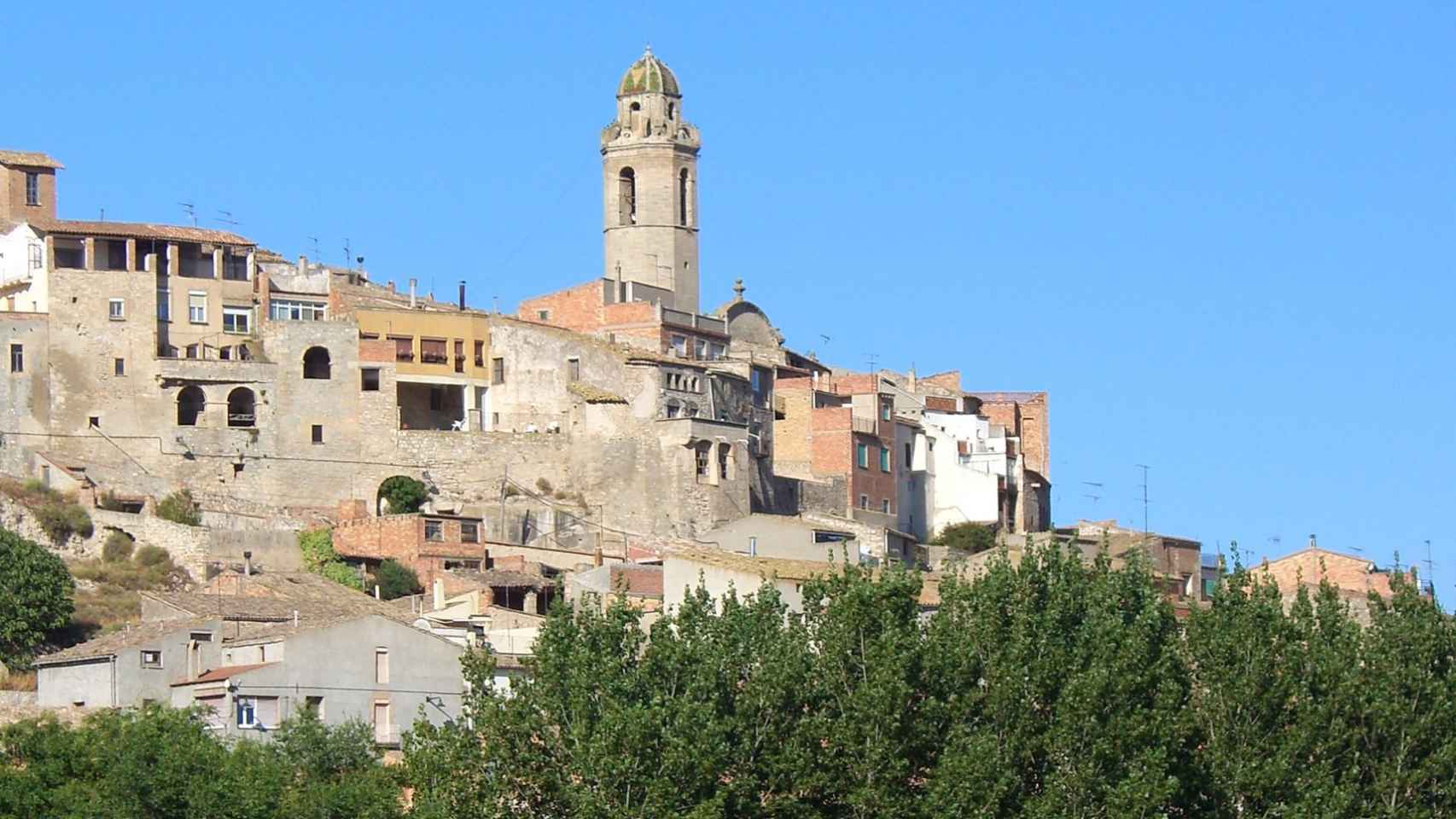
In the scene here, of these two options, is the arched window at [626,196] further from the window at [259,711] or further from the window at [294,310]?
the window at [259,711]

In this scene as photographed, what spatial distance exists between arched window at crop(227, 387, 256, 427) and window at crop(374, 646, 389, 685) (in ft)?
74.8

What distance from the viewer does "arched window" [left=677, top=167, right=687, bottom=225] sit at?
9256 cm

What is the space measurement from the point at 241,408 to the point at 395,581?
9.87 m

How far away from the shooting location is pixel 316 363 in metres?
82.2

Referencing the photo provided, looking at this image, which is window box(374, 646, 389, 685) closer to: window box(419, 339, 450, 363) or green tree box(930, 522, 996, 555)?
window box(419, 339, 450, 363)

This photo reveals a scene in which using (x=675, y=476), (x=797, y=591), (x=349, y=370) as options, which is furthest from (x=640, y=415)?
(x=797, y=591)

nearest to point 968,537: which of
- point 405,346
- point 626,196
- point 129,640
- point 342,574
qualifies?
point 405,346

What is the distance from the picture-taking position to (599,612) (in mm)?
48750

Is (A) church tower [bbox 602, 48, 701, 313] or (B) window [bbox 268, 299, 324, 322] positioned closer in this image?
(B) window [bbox 268, 299, 324, 322]

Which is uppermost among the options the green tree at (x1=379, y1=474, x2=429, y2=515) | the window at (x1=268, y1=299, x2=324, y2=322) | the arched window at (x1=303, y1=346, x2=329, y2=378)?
the window at (x1=268, y1=299, x2=324, y2=322)

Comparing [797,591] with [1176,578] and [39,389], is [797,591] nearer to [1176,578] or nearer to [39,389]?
[1176,578]

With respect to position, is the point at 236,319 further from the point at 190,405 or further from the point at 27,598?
the point at 27,598

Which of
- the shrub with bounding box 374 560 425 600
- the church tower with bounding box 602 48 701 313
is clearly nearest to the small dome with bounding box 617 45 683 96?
the church tower with bounding box 602 48 701 313

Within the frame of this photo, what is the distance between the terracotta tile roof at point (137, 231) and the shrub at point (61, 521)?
8839mm
